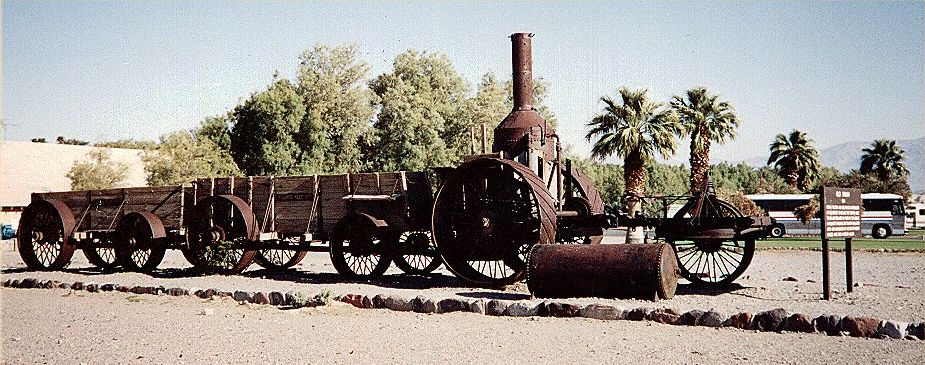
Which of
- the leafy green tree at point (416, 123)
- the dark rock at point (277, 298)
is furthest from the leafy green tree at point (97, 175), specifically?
the dark rock at point (277, 298)

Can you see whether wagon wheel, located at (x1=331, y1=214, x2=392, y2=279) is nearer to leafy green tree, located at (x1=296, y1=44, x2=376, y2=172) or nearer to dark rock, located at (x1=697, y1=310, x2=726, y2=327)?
dark rock, located at (x1=697, y1=310, x2=726, y2=327)

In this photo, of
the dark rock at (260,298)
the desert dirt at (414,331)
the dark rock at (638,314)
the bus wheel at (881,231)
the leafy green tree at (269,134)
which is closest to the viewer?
the desert dirt at (414,331)

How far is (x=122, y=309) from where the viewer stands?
12453 mm

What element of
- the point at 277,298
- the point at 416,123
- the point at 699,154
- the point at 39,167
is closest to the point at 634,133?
the point at 699,154

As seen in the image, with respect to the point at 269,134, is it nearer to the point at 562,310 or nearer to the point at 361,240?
the point at 361,240

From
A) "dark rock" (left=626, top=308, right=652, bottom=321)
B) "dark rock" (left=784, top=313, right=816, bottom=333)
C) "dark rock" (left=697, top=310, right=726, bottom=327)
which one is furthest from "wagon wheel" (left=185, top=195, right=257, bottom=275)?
"dark rock" (left=784, top=313, right=816, bottom=333)

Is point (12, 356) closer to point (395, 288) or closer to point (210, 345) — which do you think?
point (210, 345)

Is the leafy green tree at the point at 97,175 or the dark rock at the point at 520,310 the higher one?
the leafy green tree at the point at 97,175

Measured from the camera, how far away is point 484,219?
46.1 ft

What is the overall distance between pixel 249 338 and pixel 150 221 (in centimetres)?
904

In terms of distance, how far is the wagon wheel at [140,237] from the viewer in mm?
17578

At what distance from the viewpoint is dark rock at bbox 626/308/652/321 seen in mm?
9996

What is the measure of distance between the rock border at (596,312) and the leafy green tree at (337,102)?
36943mm

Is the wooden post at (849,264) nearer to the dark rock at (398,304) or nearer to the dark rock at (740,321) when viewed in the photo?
the dark rock at (740,321)
